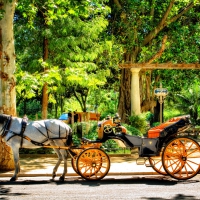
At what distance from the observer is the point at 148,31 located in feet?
82.5

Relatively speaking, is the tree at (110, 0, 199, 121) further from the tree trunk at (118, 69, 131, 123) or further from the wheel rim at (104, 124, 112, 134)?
the wheel rim at (104, 124, 112, 134)

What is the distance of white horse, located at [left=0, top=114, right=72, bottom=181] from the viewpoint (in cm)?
1146

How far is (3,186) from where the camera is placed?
1073cm

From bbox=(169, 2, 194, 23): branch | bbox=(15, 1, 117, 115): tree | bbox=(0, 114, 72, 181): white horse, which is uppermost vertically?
bbox=(169, 2, 194, 23): branch

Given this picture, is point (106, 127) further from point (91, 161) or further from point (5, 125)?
point (5, 125)

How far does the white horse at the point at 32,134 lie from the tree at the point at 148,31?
42.4 ft

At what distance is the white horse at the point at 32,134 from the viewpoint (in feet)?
37.6

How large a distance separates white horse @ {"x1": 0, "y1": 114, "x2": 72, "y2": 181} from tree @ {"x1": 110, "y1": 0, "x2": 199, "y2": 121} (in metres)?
12.9

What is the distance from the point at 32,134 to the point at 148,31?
14979 mm

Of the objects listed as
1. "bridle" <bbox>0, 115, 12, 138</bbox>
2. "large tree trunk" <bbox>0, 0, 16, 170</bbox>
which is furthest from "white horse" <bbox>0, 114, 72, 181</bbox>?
"large tree trunk" <bbox>0, 0, 16, 170</bbox>

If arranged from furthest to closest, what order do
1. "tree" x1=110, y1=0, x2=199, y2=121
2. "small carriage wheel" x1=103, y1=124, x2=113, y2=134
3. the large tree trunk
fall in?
1. "tree" x1=110, y1=0, x2=199, y2=121
2. the large tree trunk
3. "small carriage wheel" x1=103, y1=124, x2=113, y2=134

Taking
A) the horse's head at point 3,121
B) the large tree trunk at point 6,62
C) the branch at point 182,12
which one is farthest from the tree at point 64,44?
the horse's head at point 3,121

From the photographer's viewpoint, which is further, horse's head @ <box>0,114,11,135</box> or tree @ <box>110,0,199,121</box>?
tree @ <box>110,0,199,121</box>

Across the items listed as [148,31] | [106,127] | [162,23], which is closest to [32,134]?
[106,127]
